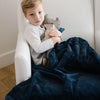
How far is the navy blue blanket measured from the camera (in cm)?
98

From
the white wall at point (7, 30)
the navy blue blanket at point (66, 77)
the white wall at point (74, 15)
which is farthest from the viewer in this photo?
the white wall at point (7, 30)

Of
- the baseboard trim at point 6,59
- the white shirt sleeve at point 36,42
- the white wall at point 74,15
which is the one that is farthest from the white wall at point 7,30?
the white shirt sleeve at point 36,42

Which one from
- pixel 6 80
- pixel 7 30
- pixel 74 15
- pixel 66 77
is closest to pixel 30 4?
pixel 74 15

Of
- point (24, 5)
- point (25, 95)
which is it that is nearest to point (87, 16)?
point (24, 5)

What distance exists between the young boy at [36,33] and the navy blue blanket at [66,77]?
5 centimetres

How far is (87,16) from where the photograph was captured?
1.43m

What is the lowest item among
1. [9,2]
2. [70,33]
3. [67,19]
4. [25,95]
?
[25,95]

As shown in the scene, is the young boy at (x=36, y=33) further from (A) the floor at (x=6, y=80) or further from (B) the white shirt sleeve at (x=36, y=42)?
(A) the floor at (x=6, y=80)

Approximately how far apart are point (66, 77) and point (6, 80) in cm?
77

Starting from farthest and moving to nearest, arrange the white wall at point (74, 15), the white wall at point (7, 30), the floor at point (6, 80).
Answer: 1. the white wall at point (7, 30)
2. the floor at point (6, 80)
3. the white wall at point (74, 15)

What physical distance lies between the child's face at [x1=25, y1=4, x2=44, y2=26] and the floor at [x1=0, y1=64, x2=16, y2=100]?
591 millimetres

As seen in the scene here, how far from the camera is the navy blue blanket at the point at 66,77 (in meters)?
0.98

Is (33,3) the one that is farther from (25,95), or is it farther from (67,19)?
(25,95)

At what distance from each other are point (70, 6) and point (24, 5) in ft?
1.17
